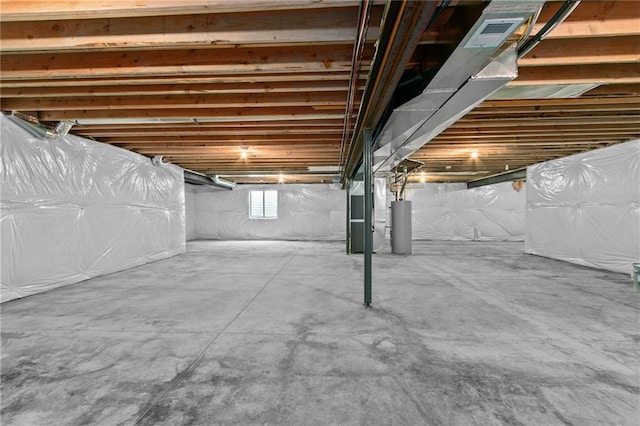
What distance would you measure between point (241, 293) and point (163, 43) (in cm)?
227

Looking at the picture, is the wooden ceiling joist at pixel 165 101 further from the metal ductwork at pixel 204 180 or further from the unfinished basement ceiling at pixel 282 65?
the metal ductwork at pixel 204 180

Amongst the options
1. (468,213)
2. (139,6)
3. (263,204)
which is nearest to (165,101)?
(139,6)

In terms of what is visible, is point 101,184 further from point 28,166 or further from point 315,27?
point 315,27

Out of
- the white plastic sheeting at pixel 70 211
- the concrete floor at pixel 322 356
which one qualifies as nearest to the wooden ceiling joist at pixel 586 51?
the concrete floor at pixel 322 356

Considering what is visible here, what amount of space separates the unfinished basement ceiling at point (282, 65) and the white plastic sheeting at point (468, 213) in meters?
5.00

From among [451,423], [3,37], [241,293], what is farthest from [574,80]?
[3,37]

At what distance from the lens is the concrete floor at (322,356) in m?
1.17

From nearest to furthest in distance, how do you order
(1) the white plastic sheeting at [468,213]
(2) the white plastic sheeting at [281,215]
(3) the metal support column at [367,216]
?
1. (3) the metal support column at [367,216]
2. (1) the white plastic sheeting at [468,213]
3. (2) the white plastic sheeting at [281,215]

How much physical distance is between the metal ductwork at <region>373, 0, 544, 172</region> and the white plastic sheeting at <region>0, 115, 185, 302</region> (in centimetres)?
375

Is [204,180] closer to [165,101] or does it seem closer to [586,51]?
[165,101]

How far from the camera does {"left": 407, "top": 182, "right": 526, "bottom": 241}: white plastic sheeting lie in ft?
27.6

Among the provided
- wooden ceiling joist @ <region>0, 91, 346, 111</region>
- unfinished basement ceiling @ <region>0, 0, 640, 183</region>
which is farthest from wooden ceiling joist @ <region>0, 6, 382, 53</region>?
wooden ceiling joist @ <region>0, 91, 346, 111</region>

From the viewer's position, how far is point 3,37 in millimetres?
1756

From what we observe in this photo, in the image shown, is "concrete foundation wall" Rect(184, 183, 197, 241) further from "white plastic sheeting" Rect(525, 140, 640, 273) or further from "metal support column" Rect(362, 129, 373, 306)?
"white plastic sheeting" Rect(525, 140, 640, 273)
